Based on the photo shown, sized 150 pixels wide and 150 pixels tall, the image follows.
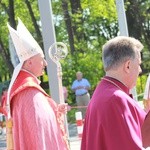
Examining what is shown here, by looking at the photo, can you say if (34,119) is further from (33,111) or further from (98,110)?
(98,110)

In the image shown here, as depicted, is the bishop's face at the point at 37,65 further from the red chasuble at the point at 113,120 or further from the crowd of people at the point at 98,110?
the red chasuble at the point at 113,120

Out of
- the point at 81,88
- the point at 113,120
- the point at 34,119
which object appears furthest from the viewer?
the point at 81,88

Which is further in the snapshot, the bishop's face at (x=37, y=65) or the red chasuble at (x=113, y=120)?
the bishop's face at (x=37, y=65)

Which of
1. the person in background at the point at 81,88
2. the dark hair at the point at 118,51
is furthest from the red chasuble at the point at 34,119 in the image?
the person in background at the point at 81,88

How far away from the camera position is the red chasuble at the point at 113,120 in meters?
3.45

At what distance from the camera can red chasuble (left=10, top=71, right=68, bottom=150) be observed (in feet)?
16.5

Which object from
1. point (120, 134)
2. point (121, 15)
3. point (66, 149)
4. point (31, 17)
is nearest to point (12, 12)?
point (31, 17)

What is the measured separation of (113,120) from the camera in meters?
3.47

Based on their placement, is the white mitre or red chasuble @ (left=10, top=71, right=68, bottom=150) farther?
the white mitre

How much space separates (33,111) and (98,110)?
1.60 meters

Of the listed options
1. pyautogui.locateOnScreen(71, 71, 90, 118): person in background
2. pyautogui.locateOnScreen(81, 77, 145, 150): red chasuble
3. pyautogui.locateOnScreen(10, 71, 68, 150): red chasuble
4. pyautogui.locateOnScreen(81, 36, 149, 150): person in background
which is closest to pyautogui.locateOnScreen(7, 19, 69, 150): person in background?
pyautogui.locateOnScreen(10, 71, 68, 150): red chasuble

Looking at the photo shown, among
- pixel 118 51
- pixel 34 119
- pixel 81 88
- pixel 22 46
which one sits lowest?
pixel 34 119

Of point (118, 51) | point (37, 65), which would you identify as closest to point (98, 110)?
point (118, 51)

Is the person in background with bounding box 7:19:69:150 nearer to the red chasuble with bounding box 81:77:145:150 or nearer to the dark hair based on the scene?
the red chasuble with bounding box 81:77:145:150
